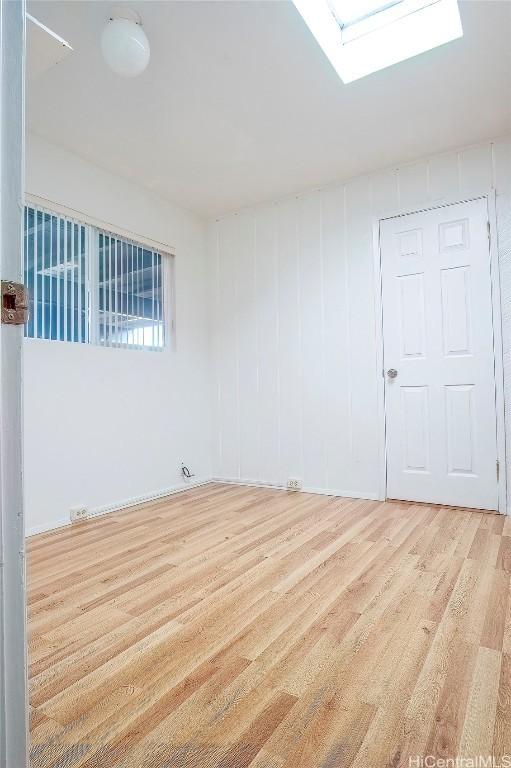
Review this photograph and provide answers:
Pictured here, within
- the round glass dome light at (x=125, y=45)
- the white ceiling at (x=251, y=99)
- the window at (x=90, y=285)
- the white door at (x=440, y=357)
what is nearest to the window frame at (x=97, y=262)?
the window at (x=90, y=285)

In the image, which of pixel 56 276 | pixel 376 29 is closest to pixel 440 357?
pixel 376 29

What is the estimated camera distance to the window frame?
2957mm

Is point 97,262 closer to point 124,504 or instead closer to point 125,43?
point 125,43

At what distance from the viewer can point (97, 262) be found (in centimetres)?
328

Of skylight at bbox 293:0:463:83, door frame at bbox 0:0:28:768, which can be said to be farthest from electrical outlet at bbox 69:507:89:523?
skylight at bbox 293:0:463:83

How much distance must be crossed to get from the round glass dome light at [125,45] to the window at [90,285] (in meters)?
1.23

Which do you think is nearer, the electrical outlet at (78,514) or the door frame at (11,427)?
the door frame at (11,427)

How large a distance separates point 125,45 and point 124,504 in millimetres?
2920

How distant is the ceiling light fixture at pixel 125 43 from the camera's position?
1.96 m

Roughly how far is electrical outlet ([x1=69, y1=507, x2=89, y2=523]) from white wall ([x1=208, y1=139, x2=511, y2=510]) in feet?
4.98

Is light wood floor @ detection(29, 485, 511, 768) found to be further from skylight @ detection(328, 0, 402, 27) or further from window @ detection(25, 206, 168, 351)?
skylight @ detection(328, 0, 402, 27)

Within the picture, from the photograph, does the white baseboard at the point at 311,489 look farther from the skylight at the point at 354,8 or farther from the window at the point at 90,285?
the skylight at the point at 354,8

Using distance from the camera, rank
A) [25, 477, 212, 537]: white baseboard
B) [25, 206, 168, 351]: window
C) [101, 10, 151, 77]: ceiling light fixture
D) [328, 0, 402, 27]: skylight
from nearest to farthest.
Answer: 1. [101, 10, 151, 77]: ceiling light fixture
2. [328, 0, 402, 27]: skylight
3. [25, 477, 212, 537]: white baseboard
4. [25, 206, 168, 351]: window

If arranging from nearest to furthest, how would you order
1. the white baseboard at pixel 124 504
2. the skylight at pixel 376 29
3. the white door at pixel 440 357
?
the skylight at pixel 376 29 → the white baseboard at pixel 124 504 → the white door at pixel 440 357
